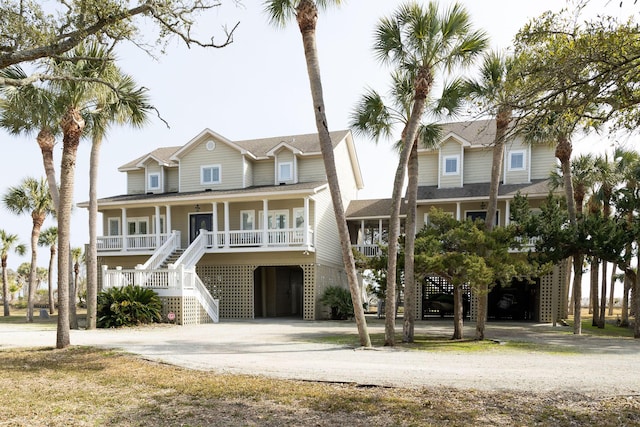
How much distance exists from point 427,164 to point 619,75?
21905mm

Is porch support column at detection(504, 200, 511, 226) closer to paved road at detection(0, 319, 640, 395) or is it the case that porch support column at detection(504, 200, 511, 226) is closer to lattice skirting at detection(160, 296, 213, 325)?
paved road at detection(0, 319, 640, 395)

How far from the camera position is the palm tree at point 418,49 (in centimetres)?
1361

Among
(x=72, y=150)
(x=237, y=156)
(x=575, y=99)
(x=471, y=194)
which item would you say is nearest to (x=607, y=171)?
(x=471, y=194)

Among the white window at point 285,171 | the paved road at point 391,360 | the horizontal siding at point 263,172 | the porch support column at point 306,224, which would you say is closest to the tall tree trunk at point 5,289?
the horizontal siding at point 263,172

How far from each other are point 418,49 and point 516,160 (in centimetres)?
1595

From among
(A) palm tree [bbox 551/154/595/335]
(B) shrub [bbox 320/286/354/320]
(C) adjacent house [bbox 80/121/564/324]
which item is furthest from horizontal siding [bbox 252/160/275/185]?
(A) palm tree [bbox 551/154/595/335]

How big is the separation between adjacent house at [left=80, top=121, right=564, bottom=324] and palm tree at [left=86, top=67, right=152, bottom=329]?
14.5ft

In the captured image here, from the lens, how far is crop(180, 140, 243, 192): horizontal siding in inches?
1149

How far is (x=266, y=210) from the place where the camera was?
85.2ft

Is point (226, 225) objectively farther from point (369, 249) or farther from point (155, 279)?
point (369, 249)

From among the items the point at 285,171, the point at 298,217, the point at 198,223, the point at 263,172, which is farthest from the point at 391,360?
the point at 263,172

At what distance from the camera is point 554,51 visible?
869 centimetres

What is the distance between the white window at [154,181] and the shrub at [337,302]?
1202 cm

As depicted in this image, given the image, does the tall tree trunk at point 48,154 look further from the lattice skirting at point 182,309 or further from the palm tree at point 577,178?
the palm tree at point 577,178
